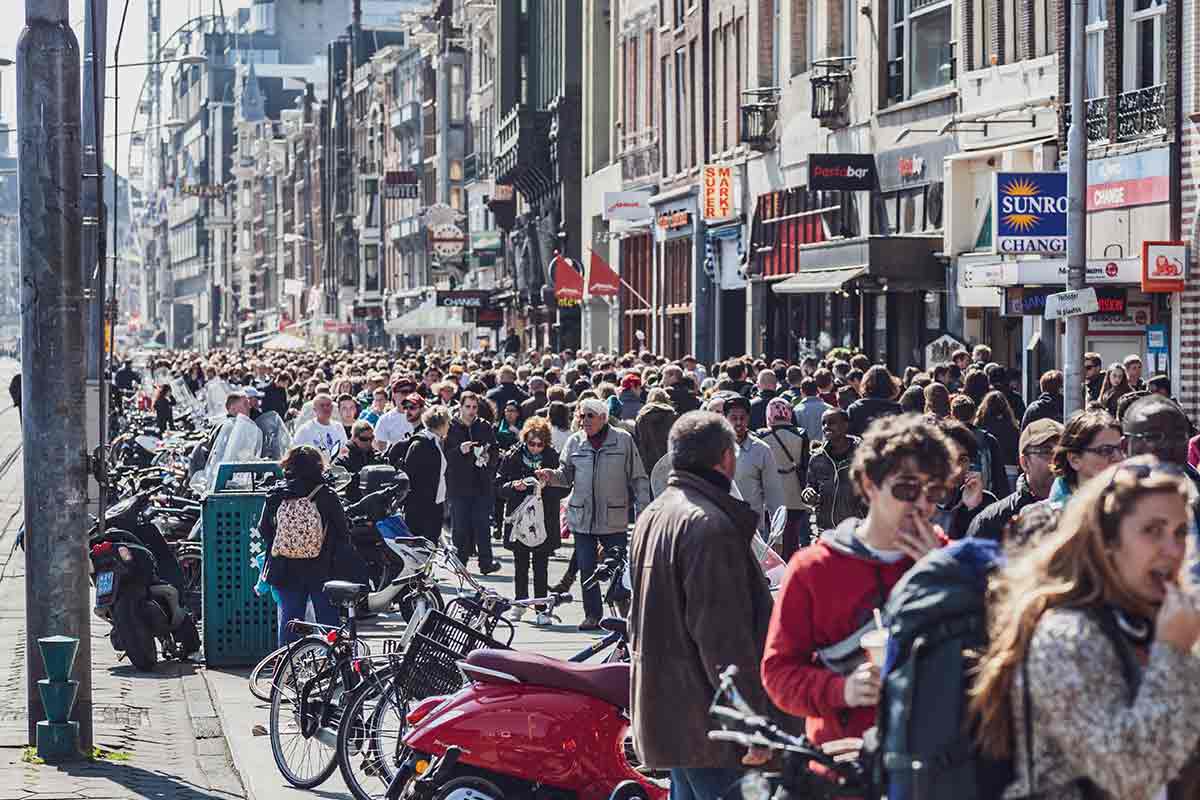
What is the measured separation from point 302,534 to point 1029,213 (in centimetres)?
1421

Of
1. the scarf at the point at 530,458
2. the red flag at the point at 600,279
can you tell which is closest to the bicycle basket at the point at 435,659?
the scarf at the point at 530,458

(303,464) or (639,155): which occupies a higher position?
(639,155)

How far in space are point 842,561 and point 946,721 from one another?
106 centimetres

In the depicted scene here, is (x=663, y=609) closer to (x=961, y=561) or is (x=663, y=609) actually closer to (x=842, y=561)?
(x=842, y=561)

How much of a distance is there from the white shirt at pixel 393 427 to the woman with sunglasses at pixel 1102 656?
16795mm

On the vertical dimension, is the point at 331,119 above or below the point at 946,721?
above

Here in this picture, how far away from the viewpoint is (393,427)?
2119 cm

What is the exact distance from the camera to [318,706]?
10.3 metres

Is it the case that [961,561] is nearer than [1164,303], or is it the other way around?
[961,561]

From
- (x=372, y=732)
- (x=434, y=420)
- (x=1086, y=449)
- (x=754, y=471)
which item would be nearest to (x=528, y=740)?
(x=372, y=732)

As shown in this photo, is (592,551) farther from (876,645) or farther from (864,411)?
(876,645)

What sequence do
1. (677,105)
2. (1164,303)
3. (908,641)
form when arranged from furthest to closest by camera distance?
(677,105)
(1164,303)
(908,641)

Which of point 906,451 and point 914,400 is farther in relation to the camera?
point 914,400

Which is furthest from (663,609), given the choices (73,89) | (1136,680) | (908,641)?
(73,89)
